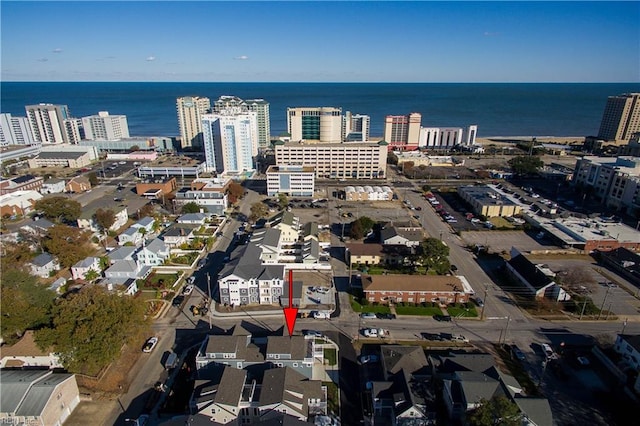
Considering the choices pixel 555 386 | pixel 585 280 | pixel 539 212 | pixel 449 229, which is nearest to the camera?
pixel 555 386

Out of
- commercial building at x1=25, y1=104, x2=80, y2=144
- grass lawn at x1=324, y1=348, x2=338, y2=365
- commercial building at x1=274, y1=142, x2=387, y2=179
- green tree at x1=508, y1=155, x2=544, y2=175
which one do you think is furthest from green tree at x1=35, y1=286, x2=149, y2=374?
commercial building at x1=25, y1=104, x2=80, y2=144

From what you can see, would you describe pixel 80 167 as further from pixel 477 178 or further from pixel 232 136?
pixel 477 178

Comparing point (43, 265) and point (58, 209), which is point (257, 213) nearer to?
point (43, 265)

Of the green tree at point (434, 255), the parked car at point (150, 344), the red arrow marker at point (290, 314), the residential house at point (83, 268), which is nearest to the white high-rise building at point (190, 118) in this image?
the residential house at point (83, 268)

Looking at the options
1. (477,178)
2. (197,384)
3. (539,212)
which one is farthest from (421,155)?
(197,384)

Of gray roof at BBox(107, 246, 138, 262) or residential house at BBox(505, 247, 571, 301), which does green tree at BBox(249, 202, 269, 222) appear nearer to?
gray roof at BBox(107, 246, 138, 262)

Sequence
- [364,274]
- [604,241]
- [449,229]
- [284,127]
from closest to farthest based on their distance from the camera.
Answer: [364,274] → [604,241] → [449,229] → [284,127]
